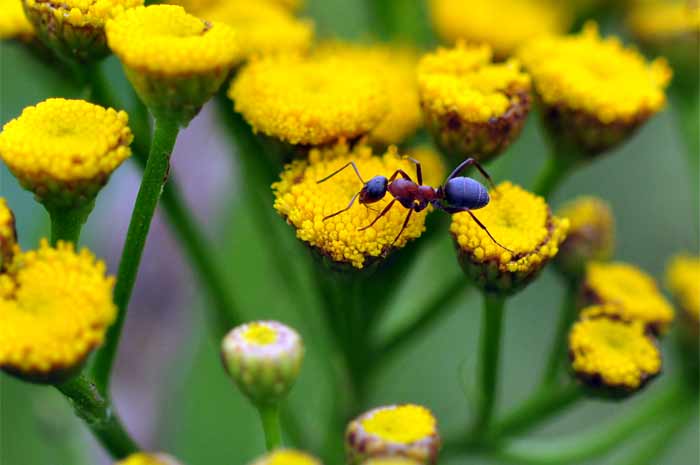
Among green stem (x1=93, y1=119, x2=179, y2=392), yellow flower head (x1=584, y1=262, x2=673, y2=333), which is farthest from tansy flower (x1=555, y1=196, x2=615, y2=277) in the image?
green stem (x1=93, y1=119, x2=179, y2=392)

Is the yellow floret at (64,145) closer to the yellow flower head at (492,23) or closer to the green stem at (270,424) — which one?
the green stem at (270,424)

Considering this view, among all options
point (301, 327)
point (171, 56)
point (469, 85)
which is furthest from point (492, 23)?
point (171, 56)

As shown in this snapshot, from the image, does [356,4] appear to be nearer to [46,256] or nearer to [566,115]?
[566,115]

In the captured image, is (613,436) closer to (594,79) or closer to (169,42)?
(594,79)

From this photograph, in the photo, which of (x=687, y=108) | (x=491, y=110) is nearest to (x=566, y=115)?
(x=491, y=110)

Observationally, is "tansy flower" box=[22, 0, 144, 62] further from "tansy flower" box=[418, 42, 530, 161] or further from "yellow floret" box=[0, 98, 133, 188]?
"tansy flower" box=[418, 42, 530, 161]
